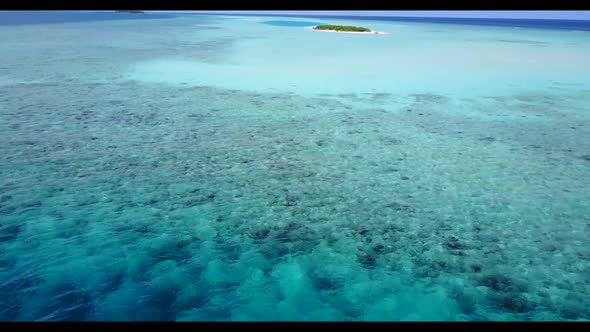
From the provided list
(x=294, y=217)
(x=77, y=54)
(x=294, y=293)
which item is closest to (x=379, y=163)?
(x=294, y=217)

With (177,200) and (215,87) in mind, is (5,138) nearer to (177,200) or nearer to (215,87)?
(177,200)

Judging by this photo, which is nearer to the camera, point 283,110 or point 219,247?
point 219,247

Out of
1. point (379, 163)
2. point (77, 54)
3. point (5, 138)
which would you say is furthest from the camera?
point (77, 54)

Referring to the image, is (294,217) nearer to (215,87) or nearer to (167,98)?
(167,98)
